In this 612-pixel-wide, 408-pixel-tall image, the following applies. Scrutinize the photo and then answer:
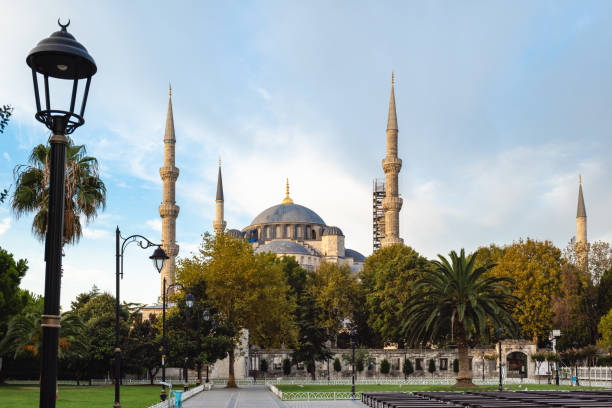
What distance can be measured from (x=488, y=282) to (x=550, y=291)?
85.4 ft

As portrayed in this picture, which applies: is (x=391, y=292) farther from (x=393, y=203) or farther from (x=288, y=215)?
(x=288, y=215)

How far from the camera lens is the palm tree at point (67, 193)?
26625 millimetres

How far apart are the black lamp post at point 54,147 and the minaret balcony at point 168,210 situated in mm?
71339

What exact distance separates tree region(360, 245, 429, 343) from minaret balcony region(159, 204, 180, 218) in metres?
24.2

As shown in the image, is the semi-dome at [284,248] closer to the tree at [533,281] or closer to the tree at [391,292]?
the tree at [391,292]

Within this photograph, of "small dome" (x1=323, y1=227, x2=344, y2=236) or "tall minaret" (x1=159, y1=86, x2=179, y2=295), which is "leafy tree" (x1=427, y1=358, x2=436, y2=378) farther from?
"small dome" (x1=323, y1=227, x2=344, y2=236)

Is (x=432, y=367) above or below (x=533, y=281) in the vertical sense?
below

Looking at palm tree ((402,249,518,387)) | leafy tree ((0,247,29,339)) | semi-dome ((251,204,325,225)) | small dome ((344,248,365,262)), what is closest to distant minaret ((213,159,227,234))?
semi-dome ((251,204,325,225))

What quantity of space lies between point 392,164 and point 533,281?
Answer: 77.6 ft

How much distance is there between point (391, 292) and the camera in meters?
64.1

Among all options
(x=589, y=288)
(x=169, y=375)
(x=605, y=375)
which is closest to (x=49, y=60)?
(x=605, y=375)

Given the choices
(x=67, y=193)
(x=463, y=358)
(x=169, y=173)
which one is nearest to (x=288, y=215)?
(x=169, y=173)

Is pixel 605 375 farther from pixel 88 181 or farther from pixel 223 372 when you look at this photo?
pixel 88 181

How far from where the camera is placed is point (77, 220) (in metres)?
27.9
